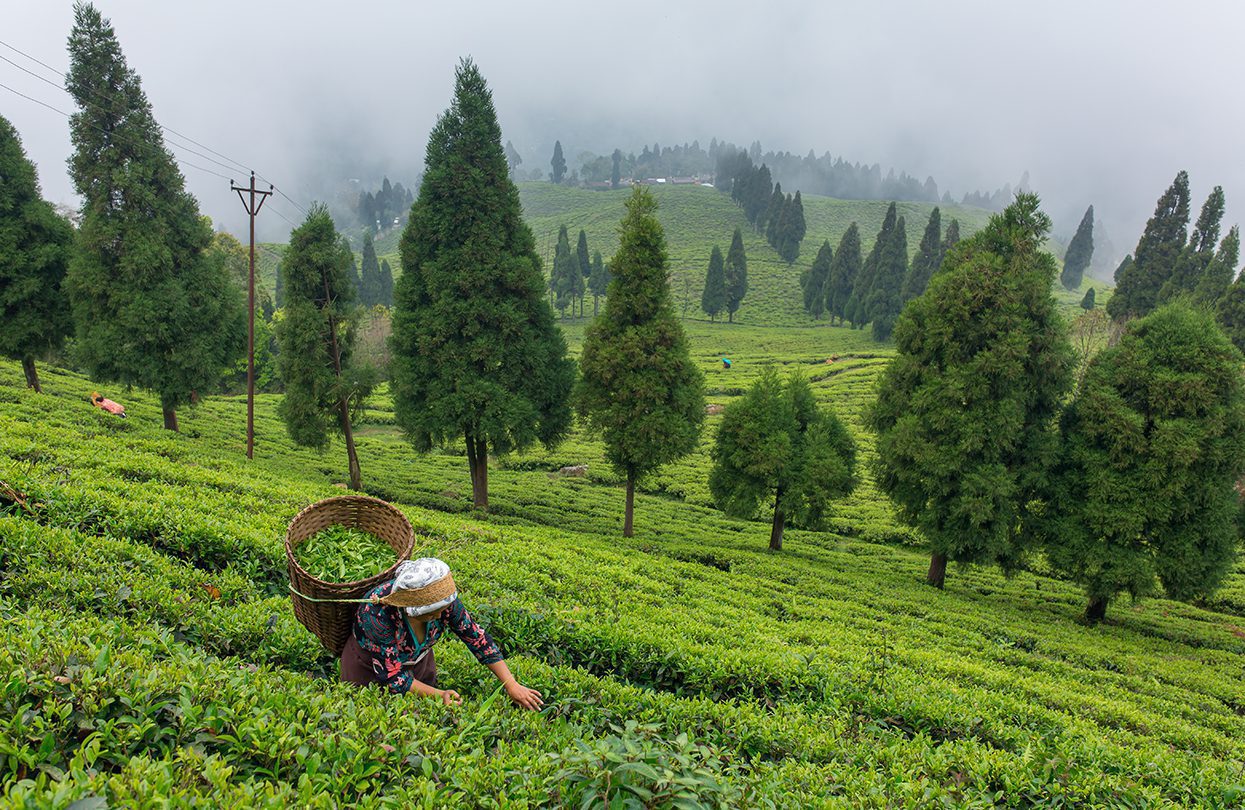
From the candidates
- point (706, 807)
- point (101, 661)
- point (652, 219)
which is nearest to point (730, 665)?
point (706, 807)

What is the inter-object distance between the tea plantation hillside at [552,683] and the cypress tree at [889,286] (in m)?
63.2

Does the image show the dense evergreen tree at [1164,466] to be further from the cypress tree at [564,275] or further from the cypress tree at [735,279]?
the cypress tree at [564,275]

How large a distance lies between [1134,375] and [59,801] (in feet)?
69.5

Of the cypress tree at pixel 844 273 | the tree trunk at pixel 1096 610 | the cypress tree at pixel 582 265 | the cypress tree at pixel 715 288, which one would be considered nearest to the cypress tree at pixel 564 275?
the cypress tree at pixel 582 265

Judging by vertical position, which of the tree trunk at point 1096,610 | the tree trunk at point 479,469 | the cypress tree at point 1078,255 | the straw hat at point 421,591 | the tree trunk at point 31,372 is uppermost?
the cypress tree at point 1078,255

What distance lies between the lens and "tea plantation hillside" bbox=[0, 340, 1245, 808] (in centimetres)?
312

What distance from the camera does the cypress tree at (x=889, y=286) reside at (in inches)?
Result: 2982

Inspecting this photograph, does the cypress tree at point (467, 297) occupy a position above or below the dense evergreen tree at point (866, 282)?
below

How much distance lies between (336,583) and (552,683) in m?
2.14

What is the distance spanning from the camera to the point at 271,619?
18.4ft

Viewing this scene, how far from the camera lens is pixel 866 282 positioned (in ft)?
268

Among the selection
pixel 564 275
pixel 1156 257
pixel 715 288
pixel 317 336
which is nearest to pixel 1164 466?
pixel 317 336

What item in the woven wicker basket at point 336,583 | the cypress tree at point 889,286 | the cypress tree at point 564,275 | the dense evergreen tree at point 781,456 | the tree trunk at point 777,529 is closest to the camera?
the woven wicker basket at point 336,583

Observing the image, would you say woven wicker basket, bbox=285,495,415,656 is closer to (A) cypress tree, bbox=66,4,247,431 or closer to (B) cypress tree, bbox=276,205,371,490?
(B) cypress tree, bbox=276,205,371,490
